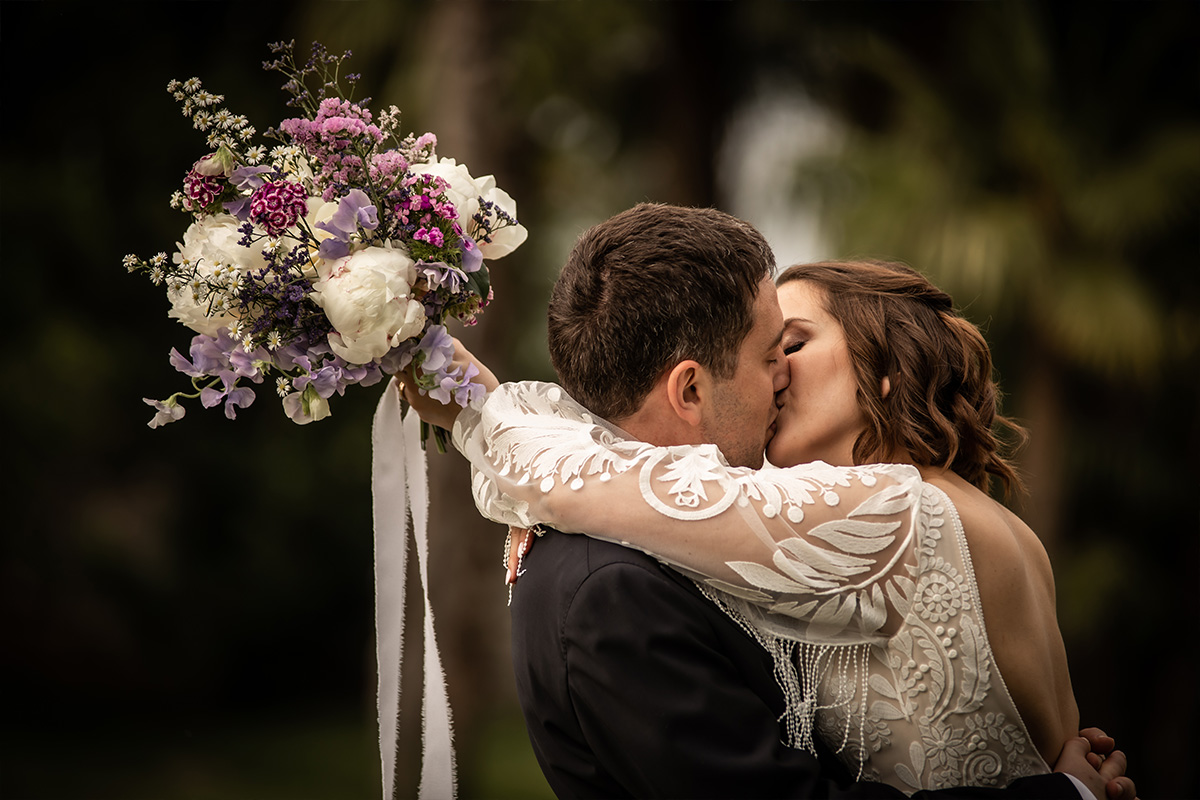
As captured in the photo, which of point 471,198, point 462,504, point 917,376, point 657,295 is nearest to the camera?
point 657,295

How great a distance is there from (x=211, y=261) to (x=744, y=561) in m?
1.40

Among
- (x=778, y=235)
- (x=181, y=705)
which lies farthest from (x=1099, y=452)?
(x=181, y=705)

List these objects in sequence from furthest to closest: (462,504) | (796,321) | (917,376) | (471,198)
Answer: (462,504), (796,321), (917,376), (471,198)

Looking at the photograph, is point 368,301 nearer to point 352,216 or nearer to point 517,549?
point 352,216

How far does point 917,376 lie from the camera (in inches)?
102

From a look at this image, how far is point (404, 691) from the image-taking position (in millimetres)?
6840

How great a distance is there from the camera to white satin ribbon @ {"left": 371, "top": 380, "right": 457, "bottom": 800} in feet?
8.98

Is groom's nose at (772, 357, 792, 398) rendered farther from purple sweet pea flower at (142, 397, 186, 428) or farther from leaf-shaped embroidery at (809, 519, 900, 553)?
purple sweet pea flower at (142, 397, 186, 428)

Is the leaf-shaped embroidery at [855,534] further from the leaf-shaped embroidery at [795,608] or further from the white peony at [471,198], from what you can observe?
the white peony at [471,198]

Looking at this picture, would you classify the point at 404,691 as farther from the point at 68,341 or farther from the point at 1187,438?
the point at 1187,438

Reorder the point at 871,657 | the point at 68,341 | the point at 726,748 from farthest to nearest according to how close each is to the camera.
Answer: the point at 68,341
the point at 871,657
the point at 726,748

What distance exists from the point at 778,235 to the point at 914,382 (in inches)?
262

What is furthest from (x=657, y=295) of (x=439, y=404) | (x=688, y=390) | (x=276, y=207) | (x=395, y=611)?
(x=395, y=611)

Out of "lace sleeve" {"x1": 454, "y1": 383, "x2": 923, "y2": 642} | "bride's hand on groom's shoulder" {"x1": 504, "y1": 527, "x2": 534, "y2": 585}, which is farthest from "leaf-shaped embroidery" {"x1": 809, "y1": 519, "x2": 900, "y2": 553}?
"bride's hand on groom's shoulder" {"x1": 504, "y1": 527, "x2": 534, "y2": 585}
